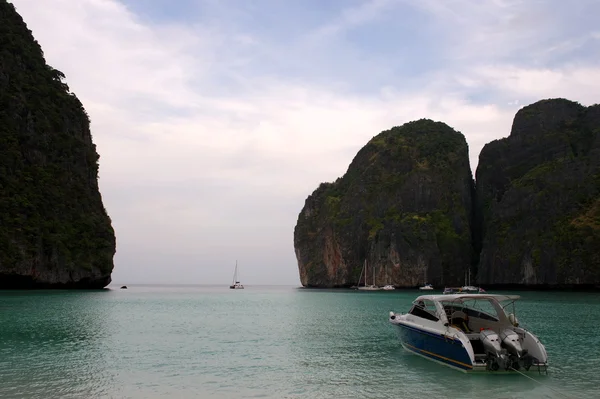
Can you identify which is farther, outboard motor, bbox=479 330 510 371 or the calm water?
outboard motor, bbox=479 330 510 371

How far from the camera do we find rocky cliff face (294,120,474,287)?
486ft

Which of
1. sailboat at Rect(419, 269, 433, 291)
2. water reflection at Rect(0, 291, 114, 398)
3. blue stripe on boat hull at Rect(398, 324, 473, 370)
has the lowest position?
water reflection at Rect(0, 291, 114, 398)

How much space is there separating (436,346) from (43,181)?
290 feet

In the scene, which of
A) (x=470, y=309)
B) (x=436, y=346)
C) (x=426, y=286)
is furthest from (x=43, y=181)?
(x=426, y=286)

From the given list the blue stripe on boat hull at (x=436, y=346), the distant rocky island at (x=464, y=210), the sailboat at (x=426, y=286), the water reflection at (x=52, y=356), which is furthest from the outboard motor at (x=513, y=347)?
the sailboat at (x=426, y=286)

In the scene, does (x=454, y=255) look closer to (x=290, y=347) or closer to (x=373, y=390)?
(x=290, y=347)

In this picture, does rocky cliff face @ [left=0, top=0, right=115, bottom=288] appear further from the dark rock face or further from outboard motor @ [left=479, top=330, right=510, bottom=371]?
the dark rock face

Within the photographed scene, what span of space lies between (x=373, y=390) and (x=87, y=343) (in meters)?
17.8

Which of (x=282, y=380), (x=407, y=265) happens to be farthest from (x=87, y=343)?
(x=407, y=265)

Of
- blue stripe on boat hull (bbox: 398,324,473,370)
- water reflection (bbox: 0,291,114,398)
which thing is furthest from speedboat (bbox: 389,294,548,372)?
water reflection (bbox: 0,291,114,398)

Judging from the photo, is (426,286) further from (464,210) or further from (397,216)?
(464,210)

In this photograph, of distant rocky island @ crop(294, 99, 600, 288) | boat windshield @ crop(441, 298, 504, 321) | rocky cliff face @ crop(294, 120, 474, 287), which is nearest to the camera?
boat windshield @ crop(441, 298, 504, 321)

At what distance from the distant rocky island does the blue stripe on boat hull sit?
102 metres

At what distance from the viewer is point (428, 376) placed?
2059cm
